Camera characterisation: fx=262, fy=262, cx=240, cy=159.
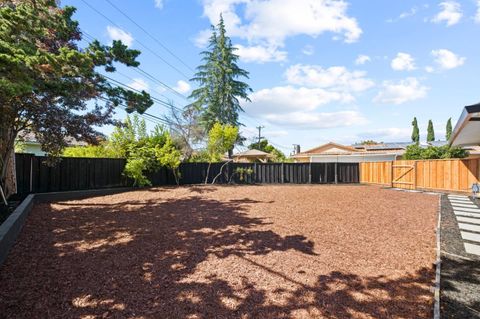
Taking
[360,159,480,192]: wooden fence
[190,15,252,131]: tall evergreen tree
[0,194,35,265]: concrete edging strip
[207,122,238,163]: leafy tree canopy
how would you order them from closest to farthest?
[0,194,35,265]: concrete edging strip
[360,159,480,192]: wooden fence
[207,122,238,163]: leafy tree canopy
[190,15,252,131]: tall evergreen tree

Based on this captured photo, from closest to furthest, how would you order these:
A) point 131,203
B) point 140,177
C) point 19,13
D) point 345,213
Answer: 1. point 19,13
2. point 345,213
3. point 131,203
4. point 140,177

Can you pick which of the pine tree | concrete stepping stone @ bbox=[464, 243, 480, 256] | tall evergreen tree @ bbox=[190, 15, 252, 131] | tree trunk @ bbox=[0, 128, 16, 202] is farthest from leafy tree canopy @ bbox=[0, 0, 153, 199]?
the pine tree

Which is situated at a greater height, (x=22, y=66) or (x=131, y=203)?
(x=22, y=66)

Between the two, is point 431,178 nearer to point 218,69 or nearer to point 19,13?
point 19,13

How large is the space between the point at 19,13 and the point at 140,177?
7158 millimetres

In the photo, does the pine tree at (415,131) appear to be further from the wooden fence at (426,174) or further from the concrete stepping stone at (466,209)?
the concrete stepping stone at (466,209)

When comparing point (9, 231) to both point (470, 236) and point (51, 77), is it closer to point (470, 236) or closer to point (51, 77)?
point (51, 77)

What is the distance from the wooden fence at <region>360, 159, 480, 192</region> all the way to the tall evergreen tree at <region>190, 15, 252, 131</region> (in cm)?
1215

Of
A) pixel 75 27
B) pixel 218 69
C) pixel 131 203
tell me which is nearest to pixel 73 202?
pixel 131 203

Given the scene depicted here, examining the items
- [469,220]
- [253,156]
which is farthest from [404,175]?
[253,156]

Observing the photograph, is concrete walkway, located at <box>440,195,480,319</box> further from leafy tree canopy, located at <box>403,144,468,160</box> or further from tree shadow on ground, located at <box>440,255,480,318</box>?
leafy tree canopy, located at <box>403,144,468,160</box>

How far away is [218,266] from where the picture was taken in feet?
11.0

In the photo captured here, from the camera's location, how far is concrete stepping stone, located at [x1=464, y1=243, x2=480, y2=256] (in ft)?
13.5

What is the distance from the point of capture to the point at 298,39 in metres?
11.6
